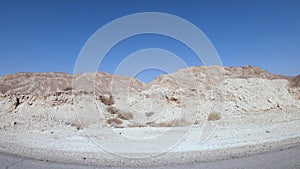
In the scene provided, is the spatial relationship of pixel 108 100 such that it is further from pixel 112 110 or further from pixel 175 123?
pixel 175 123

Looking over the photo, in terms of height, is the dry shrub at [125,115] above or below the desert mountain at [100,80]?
below

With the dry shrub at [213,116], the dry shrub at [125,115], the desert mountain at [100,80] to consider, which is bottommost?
the dry shrub at [213,116]

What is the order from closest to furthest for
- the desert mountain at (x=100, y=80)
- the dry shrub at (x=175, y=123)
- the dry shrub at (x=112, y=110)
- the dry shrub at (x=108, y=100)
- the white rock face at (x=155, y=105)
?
1. the dry shrub at (x=175, y=123)
2. the white rock face at (x=155, y=105)
3. the dry shrub at (x=112, y=110)
4. the dry shrub at (x=108, y=100)
5. the desert mountain at (x=100, y=80)

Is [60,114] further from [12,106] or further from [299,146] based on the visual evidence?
[299,146]

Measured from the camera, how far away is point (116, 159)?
27.4 ft

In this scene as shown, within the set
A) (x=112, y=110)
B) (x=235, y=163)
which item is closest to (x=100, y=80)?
(x=112, y=110)

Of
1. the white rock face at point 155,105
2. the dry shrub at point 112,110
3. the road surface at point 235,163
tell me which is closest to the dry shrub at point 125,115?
the white rock face at point 155,105

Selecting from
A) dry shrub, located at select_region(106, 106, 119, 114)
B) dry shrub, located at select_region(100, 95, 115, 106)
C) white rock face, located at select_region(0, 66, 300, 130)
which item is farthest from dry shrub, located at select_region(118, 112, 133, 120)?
dry shrub, located at select_region(100, 95, 115, 106)

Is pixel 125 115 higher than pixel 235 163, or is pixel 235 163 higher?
pixel 125 115

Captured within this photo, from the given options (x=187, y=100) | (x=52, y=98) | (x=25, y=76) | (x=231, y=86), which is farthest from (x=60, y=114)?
(x=25, y=76)

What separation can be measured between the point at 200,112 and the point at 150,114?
489 centimetres

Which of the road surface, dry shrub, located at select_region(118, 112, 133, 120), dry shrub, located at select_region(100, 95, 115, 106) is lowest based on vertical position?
the road surface

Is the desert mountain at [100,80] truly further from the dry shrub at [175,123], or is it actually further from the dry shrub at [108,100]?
the dry shrub at [175,123]

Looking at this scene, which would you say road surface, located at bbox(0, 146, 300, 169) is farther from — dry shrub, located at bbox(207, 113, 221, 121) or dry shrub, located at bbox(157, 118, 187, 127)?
dry shrub, located at bbox(207, 113, 221, 121)
